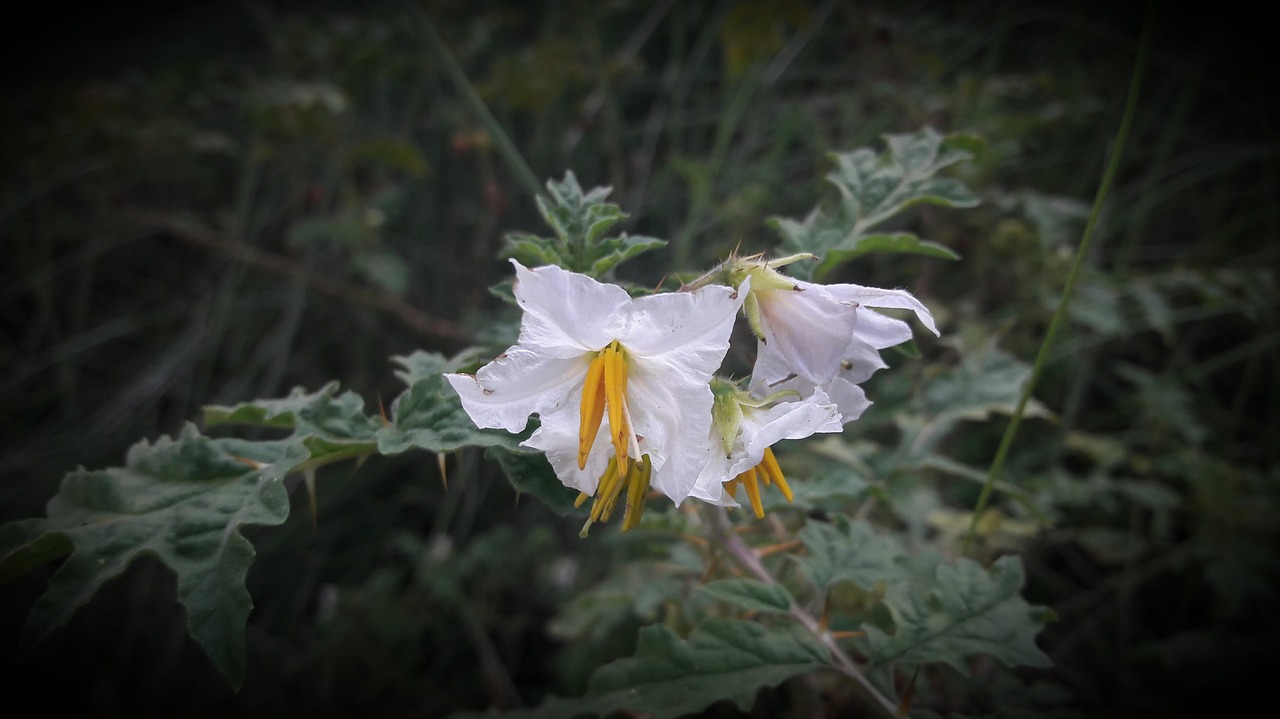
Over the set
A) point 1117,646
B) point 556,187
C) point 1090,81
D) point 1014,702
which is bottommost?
point 1117,646

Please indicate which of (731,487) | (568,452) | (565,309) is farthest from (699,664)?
(565,309)

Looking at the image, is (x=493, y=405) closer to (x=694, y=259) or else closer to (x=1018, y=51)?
(x=694, y=259)

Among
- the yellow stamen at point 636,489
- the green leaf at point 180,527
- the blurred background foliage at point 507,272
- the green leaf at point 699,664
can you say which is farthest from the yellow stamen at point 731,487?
the blurred background foliage at point 507,272

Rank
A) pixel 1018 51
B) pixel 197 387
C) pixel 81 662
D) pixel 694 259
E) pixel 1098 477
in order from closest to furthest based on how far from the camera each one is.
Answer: pixel 1098 477 < pixel 81 662 < pixel 694 259 < pixel 197 387 < pixel 1018 51

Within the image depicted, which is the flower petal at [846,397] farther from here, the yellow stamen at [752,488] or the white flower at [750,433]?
the yellow stamen at [752,488]

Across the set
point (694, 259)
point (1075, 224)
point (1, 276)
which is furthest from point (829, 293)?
point (1, 276)

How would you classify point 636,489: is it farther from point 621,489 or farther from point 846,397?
point 846,397
